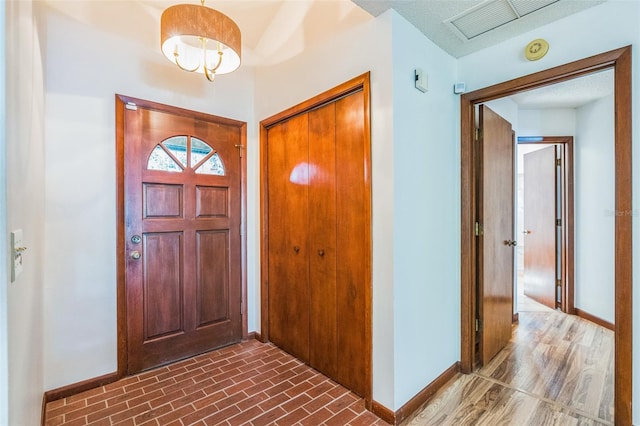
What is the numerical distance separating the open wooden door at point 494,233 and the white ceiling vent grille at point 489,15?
0.58 metres

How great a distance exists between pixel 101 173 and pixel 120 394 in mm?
1541

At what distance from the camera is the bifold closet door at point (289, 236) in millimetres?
2375

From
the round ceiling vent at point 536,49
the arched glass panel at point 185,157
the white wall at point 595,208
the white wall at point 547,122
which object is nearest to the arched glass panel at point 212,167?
the arched glass panel at point 185,157

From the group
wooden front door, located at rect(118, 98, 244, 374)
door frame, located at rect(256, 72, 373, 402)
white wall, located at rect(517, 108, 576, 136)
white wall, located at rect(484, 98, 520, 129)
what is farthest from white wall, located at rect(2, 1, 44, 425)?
white wall, located at rect(517, 108, 576, 136)

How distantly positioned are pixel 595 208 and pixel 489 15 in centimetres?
271

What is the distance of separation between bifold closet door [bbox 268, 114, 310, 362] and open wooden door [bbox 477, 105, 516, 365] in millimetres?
1388

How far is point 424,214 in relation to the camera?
6.47 ft

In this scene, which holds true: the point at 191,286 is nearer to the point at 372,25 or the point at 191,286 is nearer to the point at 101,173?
the point at 101,173

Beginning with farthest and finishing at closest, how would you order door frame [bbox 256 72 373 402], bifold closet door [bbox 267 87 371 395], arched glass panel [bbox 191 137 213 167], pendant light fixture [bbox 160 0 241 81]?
arched glass panel [bbox 191 137 213 167] < bifold closet door [bbox 267 87 371 395] < door frame [bbox 256 72 373 402] < pendant light fixture [bbox 160 0 241 81]

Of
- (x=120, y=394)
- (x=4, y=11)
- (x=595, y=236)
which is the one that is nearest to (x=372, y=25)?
(x=4, y=11)

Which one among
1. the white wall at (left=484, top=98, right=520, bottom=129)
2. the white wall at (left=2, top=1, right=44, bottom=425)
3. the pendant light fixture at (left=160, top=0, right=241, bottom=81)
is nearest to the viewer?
the white wall at (left=2, top=1, right=44, bottom=425)

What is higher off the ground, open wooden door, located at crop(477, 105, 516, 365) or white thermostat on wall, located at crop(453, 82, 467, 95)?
white thermostat on wall, located at crop(453, 82, 467, 95)

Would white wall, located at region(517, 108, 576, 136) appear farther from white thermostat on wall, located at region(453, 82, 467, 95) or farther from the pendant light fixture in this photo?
the pendant light fixture

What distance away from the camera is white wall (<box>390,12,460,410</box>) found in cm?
176
